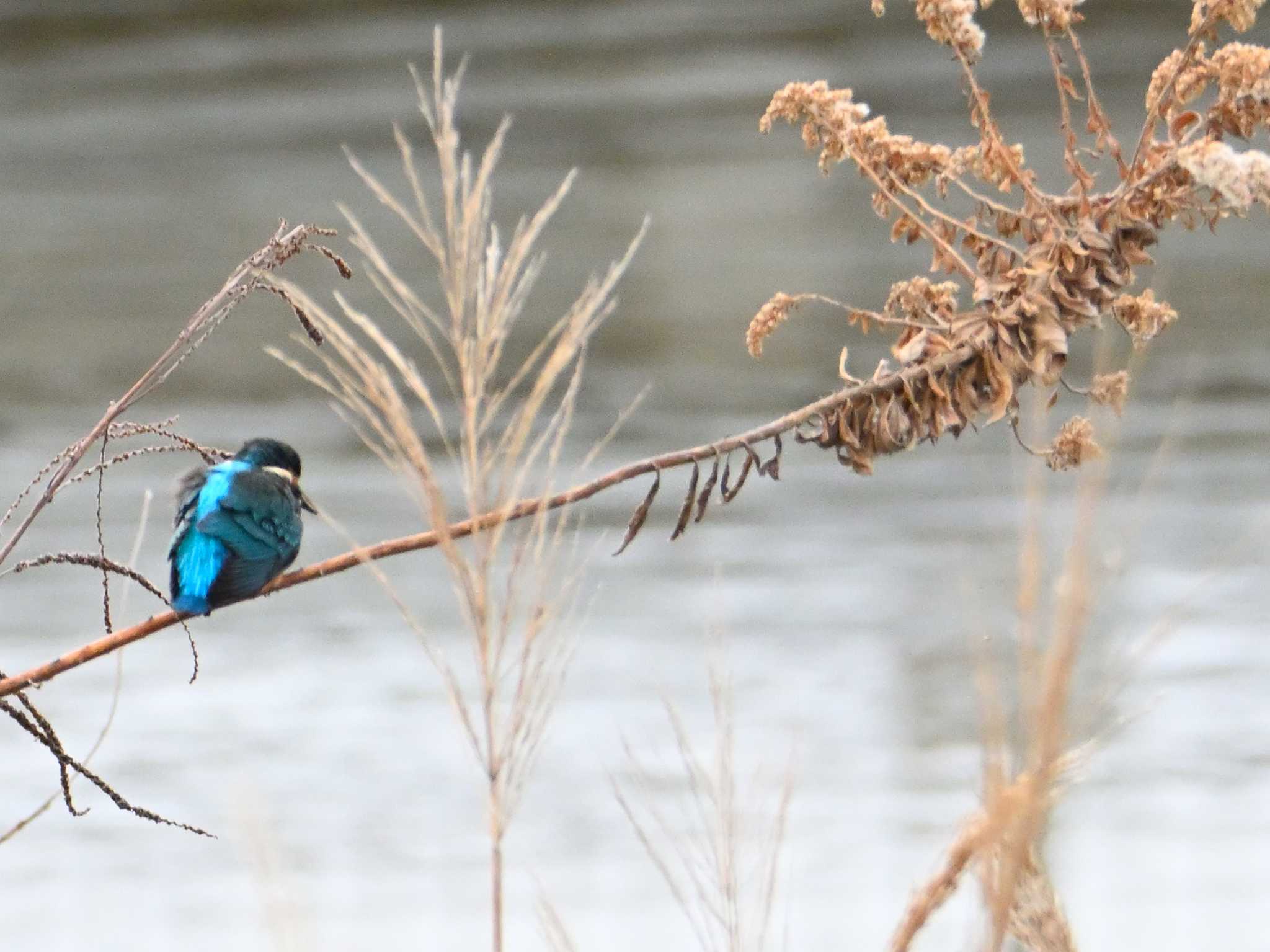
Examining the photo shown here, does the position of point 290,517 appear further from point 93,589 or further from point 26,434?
point 26,434

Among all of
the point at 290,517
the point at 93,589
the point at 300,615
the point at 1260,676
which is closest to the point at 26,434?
the point at 93,589

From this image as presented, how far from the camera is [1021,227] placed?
50.7 inches

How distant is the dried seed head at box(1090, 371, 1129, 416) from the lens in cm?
120

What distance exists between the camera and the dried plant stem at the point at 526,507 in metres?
0.92

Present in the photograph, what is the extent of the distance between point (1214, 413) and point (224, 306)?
8955 millimetres

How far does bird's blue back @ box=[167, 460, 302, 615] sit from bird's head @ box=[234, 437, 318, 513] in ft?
0.05

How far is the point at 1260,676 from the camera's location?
7055 millimetres

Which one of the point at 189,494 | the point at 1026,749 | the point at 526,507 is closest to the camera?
the point at 1026,749

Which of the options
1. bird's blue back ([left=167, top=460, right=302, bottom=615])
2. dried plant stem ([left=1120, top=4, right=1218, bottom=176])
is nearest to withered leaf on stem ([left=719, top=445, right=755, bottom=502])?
dried plant stem ([left=1120, top=4, right=1218, bottom=176])

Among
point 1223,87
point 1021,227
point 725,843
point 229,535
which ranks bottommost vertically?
point 725,843

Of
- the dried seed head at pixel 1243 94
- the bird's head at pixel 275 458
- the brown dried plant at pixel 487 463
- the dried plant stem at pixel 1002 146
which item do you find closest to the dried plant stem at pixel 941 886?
the brown dried plant at pixel 487 463

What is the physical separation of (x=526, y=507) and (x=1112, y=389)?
19.0 inches

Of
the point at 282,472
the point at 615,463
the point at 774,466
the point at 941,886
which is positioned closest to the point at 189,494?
the point at 282,472

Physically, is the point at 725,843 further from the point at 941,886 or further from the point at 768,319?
the point at 768,319
